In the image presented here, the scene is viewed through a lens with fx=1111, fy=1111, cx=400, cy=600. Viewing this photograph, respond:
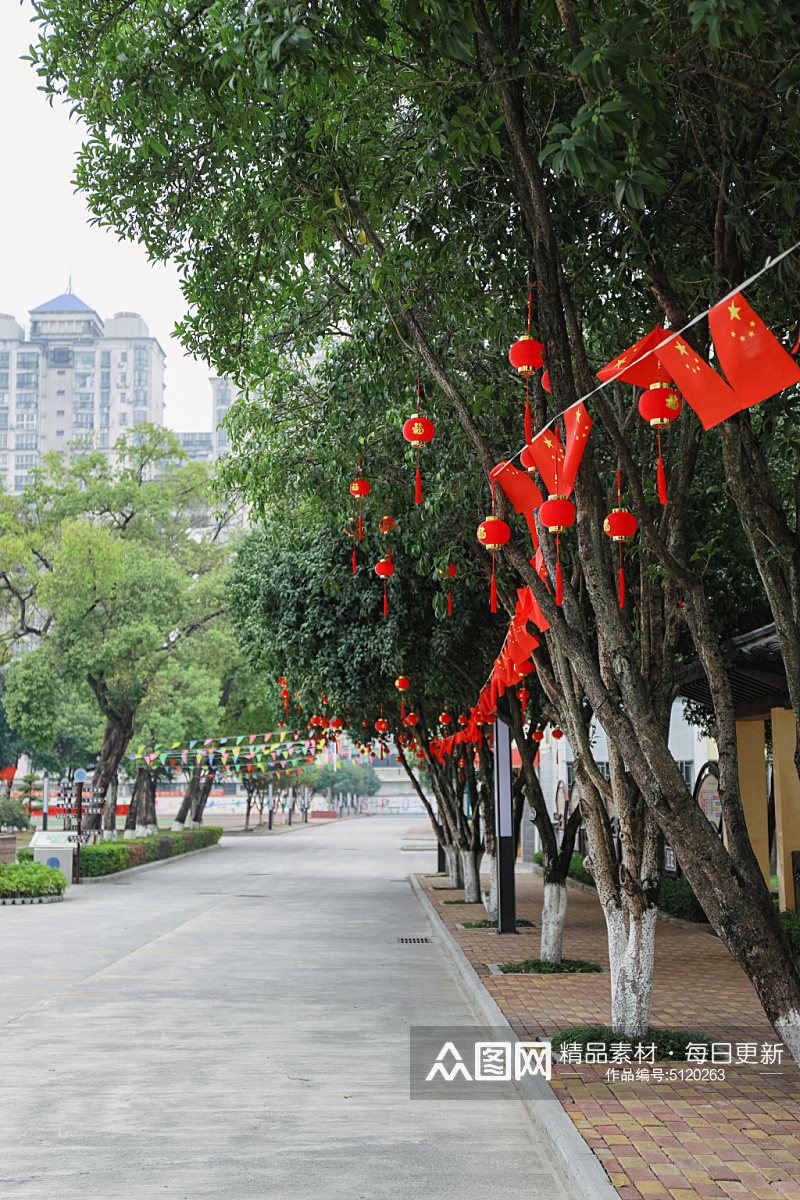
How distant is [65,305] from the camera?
493ft

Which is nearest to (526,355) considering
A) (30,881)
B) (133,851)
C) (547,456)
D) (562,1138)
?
(547,456)

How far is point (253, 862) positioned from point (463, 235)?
111 feet

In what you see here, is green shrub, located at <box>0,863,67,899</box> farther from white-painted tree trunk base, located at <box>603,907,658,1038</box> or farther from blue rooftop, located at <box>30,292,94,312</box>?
blue rooftop, located at <box>30,292,94,312</box>

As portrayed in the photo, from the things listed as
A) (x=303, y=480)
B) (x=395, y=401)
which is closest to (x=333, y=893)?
(x=303, y=480)

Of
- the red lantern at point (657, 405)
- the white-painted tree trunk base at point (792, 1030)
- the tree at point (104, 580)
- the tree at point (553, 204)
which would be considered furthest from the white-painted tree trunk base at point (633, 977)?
the tree at point (104, 580)

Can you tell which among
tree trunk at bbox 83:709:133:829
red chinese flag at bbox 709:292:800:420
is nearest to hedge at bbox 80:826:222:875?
tree trunk at bbox 83:709:133:829

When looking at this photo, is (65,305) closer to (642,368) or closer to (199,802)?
(199,802)

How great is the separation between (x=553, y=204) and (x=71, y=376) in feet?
482

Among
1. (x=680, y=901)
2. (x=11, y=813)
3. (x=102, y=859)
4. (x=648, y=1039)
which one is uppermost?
(x=648, y=1039)

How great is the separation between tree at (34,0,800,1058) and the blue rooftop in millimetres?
150697

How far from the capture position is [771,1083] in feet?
23.4

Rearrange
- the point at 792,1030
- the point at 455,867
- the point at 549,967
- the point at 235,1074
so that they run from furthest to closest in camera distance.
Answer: the point at 455,867 < the point at 549,967 < the point at 235,1074 < the point at 792,1030

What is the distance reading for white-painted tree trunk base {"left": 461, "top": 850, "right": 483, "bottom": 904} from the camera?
21.2 m

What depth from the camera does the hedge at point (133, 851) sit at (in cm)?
2783
